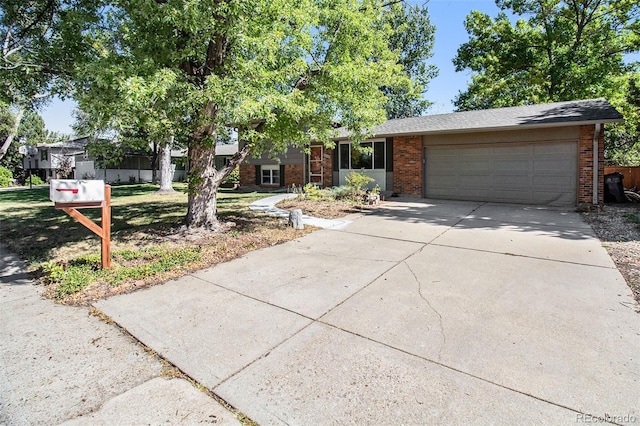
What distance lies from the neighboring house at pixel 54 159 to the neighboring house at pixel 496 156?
2599 cm

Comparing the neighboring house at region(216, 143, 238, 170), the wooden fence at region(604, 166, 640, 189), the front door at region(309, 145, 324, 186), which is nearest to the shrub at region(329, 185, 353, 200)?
the front door at region(309, 145, 324, 186)

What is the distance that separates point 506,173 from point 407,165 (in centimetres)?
360

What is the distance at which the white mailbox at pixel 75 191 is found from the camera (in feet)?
14.1

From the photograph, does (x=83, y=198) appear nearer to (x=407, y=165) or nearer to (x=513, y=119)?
(x=407, y=165)

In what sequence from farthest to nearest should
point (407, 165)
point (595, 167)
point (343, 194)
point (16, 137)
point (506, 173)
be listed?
point (16, 137) → point (407, 165) → point (343, 194) → point (506, 173) → point (595, 167)

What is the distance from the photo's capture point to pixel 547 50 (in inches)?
762

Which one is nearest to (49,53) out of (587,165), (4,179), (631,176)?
(587,165)

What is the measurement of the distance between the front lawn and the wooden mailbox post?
1.75ft

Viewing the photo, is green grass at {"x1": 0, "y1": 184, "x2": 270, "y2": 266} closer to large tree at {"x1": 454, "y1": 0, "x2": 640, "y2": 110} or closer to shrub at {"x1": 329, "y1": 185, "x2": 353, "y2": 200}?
shrub at {"x1": 329, "y1": 185, "x2": 353, "y2": 200}

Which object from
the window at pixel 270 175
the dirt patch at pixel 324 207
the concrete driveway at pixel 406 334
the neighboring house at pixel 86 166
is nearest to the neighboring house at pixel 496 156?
the dirt patch at pixel 324 207

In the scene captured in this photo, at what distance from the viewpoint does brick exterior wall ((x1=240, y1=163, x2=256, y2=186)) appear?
19594mm

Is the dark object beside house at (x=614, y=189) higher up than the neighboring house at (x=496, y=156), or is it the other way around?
the neighboring house at (x=496, y=156)

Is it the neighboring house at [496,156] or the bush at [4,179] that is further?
the bush at [4,179]

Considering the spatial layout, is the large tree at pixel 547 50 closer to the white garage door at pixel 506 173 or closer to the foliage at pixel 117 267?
the white garage door at pixel 506 173
